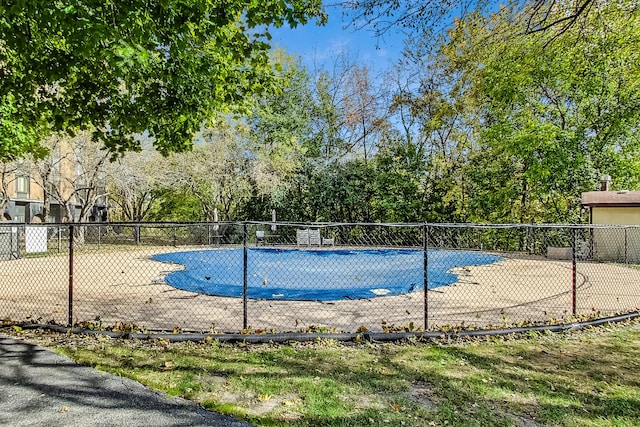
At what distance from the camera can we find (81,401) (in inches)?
105

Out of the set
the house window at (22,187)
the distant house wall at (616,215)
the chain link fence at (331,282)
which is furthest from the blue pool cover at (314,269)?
the house window at (22,187)

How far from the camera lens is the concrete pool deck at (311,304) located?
5.09 m

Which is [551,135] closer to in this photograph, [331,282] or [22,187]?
[331,282]

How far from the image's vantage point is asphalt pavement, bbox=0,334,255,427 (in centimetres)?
241

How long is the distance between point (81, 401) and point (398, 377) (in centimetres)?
237

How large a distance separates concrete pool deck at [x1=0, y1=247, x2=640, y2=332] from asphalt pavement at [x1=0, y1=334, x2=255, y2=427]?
4.95ft

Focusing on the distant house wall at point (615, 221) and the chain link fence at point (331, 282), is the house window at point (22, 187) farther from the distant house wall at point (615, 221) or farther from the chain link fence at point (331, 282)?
the distant house wall at point (615, 221)

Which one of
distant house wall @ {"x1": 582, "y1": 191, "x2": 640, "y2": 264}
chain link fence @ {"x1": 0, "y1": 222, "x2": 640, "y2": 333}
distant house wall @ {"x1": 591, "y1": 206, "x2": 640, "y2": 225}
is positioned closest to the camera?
chain link fence @ {"x1": 0, "y1": 222, "x2": 640, "y2": 333}

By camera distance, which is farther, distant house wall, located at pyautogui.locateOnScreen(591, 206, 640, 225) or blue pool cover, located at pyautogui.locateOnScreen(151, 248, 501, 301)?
distant house wall, located at pyautogui.locateOnScreen(591, 206, 640, 225)

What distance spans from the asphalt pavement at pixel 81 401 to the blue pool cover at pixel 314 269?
4.64m

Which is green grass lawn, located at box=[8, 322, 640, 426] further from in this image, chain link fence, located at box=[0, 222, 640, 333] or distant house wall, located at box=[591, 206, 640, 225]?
distant house wall, located at box=[591, 206, 640, 225]

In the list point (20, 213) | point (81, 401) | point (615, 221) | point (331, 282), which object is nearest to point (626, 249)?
point (615, 221)

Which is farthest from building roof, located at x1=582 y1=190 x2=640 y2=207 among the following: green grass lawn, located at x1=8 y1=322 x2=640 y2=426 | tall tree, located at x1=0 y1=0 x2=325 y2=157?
tall tree, located at x1=0 y1=0 x2=325 y2=157

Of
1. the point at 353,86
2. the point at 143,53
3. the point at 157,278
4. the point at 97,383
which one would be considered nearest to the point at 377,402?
the point at 97,383
